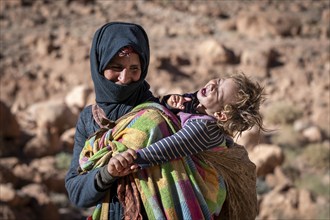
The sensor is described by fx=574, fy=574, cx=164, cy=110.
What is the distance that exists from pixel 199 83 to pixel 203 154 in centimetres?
1450

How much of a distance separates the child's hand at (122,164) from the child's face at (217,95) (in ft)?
1.52

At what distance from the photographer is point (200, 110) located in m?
2.47

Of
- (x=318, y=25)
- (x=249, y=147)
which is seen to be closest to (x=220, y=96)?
(x=249, y=147)

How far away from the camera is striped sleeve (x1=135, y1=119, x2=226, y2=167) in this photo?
85.3 inches

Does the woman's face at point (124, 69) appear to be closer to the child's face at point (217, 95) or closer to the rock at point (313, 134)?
the child's face at point (217, 95)

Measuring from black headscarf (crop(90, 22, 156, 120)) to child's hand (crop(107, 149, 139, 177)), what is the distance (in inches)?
10.9

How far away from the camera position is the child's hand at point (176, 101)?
243cm

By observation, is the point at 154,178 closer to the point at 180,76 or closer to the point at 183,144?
the point at 183,144

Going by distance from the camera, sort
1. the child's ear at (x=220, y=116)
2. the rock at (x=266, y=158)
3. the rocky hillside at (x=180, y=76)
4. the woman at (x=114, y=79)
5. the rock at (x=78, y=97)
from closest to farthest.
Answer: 1. the woman at (x=114, y=79)
2. the child's ear at (x=220, y=116)
3. the rocky hillside at (x=180, y=76)
4. the rock at (x=266, y=158)
5. the rock at (x=78, y=97)

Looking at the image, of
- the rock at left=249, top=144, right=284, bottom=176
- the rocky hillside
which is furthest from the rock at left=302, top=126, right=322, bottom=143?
the rock at left=249, top=144, right=284, bottom=176

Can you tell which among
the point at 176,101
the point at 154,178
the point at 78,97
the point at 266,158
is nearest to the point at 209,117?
the point at 176,101

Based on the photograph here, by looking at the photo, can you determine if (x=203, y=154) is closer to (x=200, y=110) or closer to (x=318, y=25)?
(x=200, y=110)

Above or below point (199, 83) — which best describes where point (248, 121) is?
above

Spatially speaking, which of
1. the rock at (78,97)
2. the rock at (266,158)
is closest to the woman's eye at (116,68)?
the rock at (266,158)
